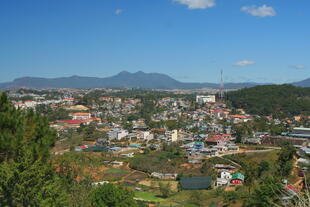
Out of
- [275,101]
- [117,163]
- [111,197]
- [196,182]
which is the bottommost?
[117,163]

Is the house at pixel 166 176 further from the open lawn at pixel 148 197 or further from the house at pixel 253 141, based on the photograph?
the house at pixel 253 141

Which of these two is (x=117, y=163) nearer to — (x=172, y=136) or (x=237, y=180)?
(x=172, y=136)

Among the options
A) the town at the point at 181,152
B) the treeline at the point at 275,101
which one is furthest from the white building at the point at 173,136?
the treeline at the point at 275,101

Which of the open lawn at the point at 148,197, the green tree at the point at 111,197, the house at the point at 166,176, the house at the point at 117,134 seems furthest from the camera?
→ the house at the point at 117,134

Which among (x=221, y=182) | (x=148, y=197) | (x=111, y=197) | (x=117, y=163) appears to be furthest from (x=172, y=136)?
(x=111, y=197)

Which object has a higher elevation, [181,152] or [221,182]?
[181,152]
